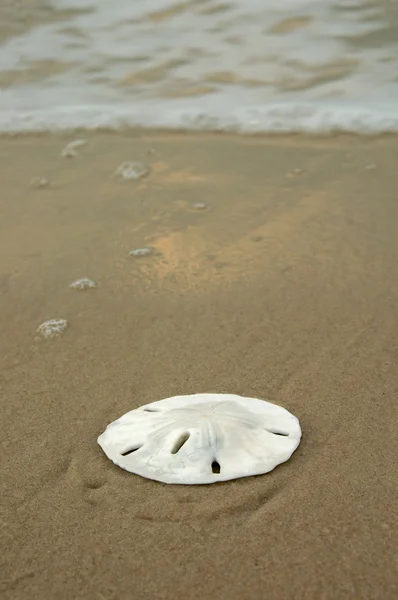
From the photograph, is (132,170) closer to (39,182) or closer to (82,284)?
(39,182)

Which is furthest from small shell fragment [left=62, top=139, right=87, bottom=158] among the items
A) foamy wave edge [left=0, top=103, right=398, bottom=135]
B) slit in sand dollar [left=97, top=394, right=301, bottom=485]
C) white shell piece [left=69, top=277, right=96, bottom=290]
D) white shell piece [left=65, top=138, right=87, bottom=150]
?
slit in sand dollar [left=97, top=394, right=301, bottom=485]

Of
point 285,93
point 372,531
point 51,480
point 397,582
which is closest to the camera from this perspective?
point 397,582

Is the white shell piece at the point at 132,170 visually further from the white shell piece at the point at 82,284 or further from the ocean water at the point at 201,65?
the white shell piece at the point at 82,284

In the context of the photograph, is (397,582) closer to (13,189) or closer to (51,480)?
(51,480)

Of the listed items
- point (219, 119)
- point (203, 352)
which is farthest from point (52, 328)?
point (219, 119)

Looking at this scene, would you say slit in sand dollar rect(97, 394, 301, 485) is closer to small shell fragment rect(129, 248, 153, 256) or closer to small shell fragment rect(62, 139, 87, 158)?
small shell fragment rect(129, 248, 153, 256)

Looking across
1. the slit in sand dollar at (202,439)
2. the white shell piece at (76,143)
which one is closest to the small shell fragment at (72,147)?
the white shell piece at (76,143)

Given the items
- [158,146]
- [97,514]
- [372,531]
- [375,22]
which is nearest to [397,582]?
[372,531]
